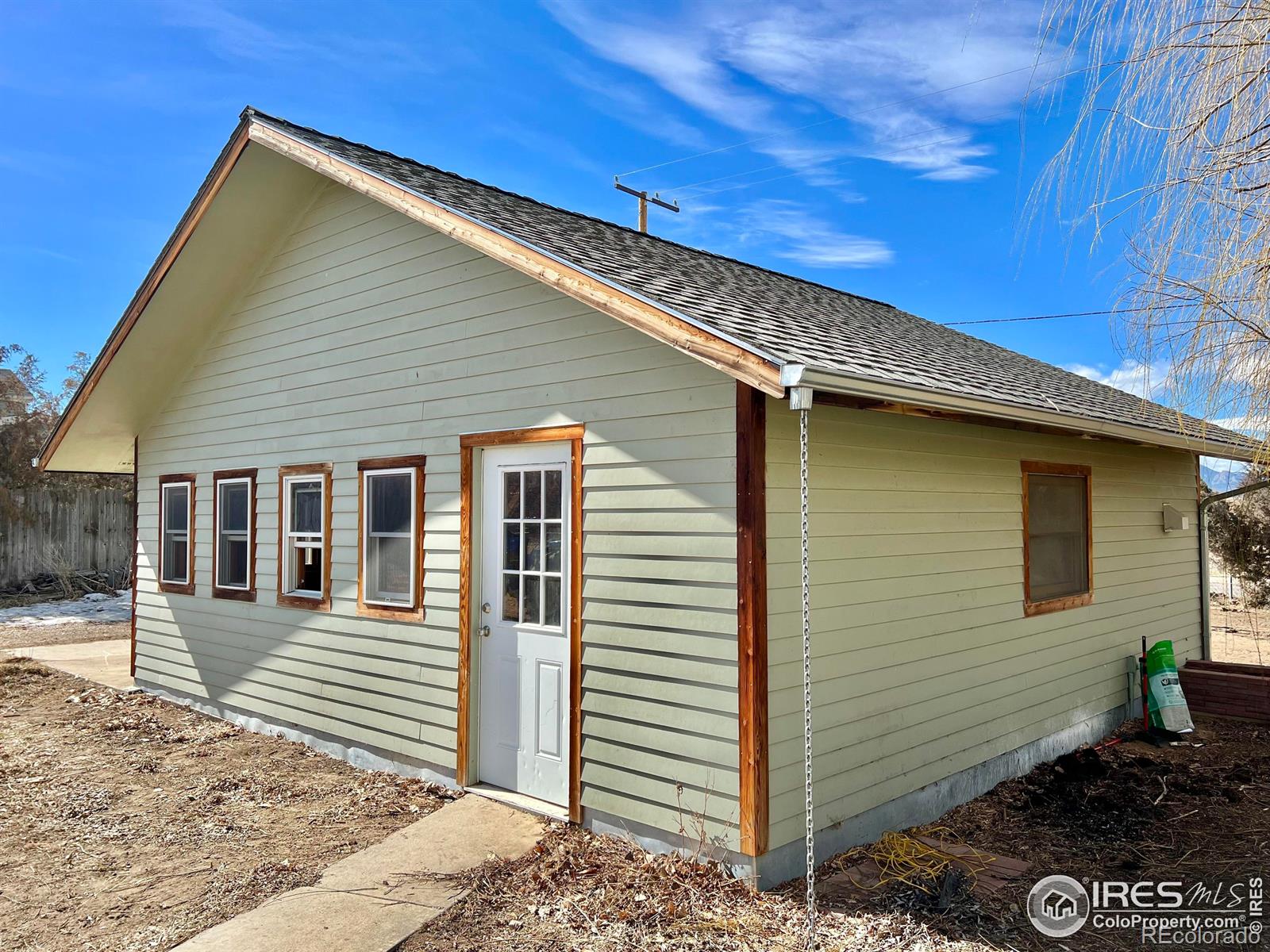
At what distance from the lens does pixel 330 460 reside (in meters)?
7.13

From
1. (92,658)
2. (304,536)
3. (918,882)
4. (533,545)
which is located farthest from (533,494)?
(92,658)

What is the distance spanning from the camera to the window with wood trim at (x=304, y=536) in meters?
7.14

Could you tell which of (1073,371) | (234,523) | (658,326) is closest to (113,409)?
(234,523)

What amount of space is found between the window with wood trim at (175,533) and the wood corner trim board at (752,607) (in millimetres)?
6994

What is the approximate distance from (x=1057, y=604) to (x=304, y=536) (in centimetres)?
640

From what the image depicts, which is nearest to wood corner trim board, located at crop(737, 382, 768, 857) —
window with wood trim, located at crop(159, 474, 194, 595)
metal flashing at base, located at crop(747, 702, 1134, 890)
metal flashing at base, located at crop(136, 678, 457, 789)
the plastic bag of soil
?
metal flashing at base, located at crop(747, 702, 1134, 890)

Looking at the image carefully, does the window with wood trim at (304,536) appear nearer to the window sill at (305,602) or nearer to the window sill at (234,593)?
the window sill at (305,602)

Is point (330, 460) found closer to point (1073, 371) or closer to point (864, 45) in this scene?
point (864, 45)

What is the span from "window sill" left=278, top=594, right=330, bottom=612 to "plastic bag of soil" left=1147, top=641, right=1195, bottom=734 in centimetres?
744

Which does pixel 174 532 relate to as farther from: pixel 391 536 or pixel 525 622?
pixel 525 622

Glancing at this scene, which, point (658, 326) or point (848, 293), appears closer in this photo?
point (658, 326)

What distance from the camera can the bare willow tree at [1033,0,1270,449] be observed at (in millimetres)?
2545

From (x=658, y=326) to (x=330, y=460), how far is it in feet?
13.1

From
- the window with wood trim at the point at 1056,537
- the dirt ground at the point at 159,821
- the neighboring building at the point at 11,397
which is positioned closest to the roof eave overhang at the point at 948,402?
the window with wood trim at the point at 1056,537
